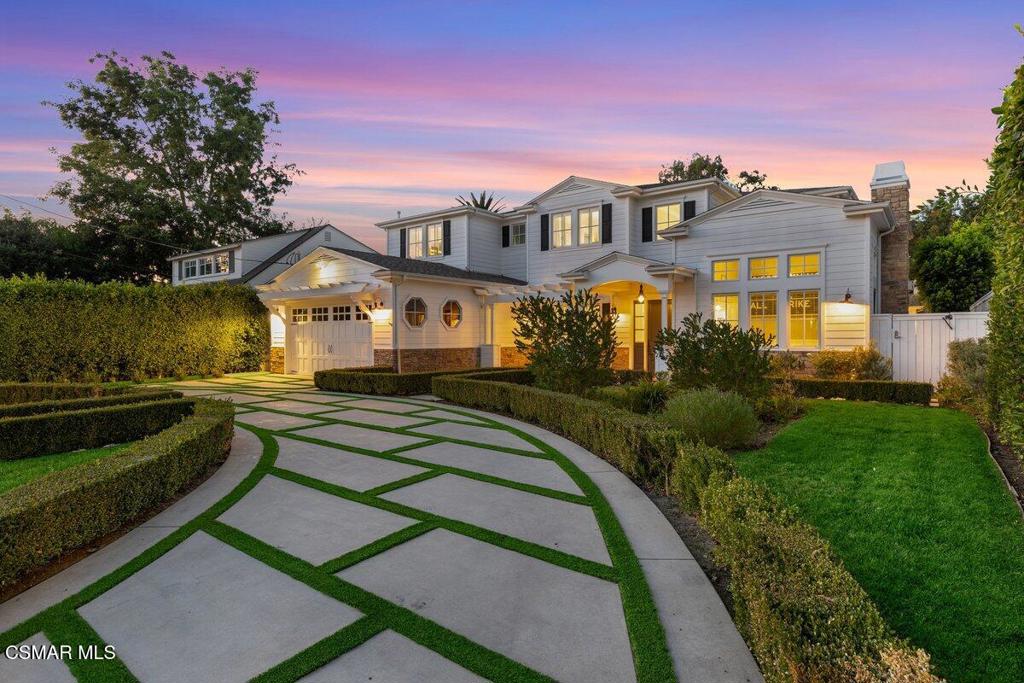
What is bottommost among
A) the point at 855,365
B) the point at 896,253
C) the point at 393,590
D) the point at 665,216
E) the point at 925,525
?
the point at 393,590

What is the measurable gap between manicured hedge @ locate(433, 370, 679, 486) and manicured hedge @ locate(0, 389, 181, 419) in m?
5.49

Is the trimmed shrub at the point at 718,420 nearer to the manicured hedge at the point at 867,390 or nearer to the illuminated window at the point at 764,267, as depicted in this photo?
the manicured hedge at the point at 867,390

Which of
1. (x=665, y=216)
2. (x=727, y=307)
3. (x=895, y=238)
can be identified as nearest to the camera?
(x=895, y=238)

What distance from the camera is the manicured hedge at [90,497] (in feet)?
10.6

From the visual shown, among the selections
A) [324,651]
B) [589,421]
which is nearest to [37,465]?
[324,651]

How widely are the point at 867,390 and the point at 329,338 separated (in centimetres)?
1605

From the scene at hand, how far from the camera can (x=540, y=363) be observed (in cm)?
1008

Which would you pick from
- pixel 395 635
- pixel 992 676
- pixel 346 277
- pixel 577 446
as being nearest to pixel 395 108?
pixel 346 277

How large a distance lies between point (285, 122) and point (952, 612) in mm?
39553

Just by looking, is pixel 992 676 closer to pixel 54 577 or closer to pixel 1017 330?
pixel 1017 330

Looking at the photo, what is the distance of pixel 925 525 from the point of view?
12.5 feet

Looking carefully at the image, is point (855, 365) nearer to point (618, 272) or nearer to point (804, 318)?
point (804, 318)

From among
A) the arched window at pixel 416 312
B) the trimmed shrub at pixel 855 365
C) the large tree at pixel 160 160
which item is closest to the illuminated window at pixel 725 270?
the trimmed shrub at pixel 855 365

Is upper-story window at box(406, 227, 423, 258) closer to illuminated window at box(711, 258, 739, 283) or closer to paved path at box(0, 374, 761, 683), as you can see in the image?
illuminated window at box(711, 258, 739, 283)
